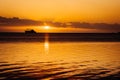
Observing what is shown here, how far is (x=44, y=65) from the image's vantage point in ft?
56.1

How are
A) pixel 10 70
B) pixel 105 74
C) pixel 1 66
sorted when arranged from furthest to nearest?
pixel 1 66, pixel 10 70, pixel 105 74

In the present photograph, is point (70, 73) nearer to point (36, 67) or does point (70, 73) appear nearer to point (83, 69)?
point (83, 69)

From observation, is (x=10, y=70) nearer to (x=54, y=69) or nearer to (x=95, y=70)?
(x=54, y=69)

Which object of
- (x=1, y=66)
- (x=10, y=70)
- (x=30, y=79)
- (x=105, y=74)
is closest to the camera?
(x=30, y=79)

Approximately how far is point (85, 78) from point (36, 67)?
14.0 ft

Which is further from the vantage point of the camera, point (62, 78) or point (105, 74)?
point (105, 74)

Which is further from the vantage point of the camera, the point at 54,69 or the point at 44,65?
the point at 44,65

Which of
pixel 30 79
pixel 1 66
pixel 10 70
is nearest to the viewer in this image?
pixel 30 79

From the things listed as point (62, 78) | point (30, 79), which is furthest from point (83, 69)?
point (30, 79)

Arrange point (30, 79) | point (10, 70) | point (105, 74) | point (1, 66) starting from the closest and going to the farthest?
point (30, 79)
point (105, 74)
point (10, 70)
point (1, 66)

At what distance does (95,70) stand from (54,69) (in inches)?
90.7

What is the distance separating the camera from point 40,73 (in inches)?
558

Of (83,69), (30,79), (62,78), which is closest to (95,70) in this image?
(83,69)

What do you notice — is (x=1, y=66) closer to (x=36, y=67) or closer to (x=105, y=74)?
(x=36, y=67)
